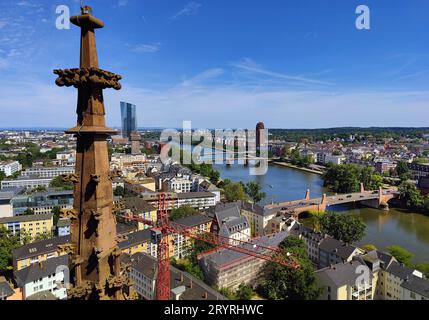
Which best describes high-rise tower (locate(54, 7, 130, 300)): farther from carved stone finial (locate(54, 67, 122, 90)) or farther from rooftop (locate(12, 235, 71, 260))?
rooftop (locate(12, 235, 71, 260))

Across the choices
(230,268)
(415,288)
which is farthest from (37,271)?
(415,288)

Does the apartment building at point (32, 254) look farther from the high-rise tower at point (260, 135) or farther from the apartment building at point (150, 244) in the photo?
the high-rise tower at point (260, 135)

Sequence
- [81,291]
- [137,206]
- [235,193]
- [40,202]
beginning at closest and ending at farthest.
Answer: [81,291], [137,206], [40,202], [235,193]

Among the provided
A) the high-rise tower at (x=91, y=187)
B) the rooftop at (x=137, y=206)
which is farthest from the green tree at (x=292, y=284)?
the rooftop at (x=137, y=206)

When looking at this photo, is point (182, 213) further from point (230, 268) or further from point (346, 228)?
point (346, 228)

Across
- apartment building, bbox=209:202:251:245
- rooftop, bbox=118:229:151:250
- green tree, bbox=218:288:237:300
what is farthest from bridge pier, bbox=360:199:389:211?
rooftop, bbox=118:229:151:250
